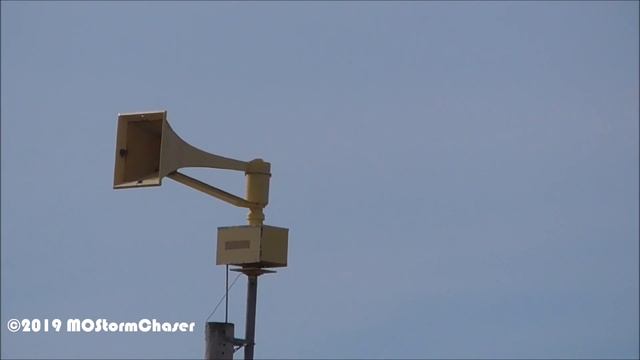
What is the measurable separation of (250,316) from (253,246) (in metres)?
0.79

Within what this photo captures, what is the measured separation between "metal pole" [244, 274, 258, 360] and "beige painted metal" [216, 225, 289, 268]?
207 millimetres

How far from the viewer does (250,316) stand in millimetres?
21625

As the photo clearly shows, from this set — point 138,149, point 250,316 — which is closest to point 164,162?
point 138,149

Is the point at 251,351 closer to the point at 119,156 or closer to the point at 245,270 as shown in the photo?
the point at 245,270

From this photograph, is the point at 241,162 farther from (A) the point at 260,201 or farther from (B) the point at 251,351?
(B) the point at 251,351

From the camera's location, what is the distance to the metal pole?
21.4 metres

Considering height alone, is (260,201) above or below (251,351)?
above

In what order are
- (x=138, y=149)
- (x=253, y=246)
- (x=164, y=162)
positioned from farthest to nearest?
(x=138, y=149), (x=253, y=246), (x=164, y=162)

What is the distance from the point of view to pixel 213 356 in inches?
834

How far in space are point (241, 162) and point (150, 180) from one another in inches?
48.3

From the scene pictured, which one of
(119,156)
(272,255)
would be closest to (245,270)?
(272,255)

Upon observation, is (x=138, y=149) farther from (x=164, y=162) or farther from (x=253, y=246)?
(x=253, y=246)

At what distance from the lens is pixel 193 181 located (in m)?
21.8

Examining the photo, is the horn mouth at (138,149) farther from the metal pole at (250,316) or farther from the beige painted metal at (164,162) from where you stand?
the metal pole at (250,316)
